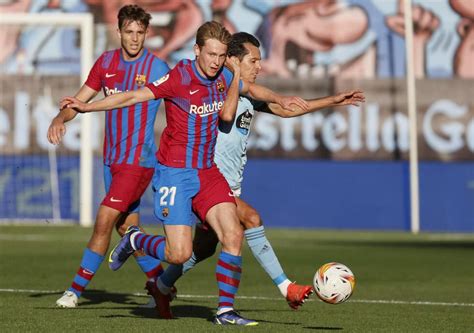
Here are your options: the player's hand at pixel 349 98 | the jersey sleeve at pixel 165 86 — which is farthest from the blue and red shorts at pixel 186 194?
the player's hand at pixel 349 98

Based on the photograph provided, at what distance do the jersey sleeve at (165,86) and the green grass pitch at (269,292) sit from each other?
5.42 feet

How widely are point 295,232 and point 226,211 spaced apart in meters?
15.0

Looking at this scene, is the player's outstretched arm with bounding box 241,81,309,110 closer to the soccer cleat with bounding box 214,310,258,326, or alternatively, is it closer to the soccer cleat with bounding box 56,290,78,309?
the soccer cleat with bounding box 214,310,258,326

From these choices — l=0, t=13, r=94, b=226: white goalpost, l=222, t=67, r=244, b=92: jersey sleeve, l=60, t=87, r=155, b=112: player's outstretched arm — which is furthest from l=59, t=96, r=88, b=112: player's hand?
l=0, t=13, r=94, b=226: white goalpost

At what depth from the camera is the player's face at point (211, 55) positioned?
905 centimetres

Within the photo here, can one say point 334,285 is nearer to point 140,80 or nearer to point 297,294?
point 297,294

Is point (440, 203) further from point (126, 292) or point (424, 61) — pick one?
point (126, 292)

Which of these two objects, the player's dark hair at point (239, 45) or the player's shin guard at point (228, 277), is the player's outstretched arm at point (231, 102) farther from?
the player's shin guard at point (228, 277)

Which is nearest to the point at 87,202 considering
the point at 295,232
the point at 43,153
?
the point at 43,153

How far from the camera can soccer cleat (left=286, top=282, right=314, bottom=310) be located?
29.9ft

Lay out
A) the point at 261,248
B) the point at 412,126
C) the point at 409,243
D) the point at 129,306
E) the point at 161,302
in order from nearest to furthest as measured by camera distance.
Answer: the point at 161,302, the point at 261,248, the point at 129,306, the point at 409,243, the point at 412,126

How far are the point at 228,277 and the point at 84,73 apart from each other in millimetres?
15725

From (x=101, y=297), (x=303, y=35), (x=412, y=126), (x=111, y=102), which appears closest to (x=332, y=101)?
(x=111, y=102)

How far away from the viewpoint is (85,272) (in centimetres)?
1050
